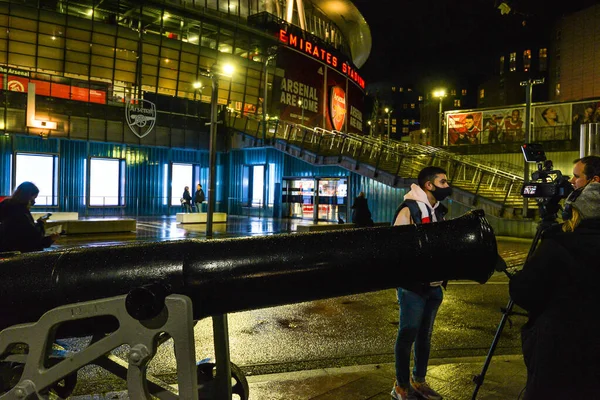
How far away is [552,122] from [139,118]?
26.0 meters

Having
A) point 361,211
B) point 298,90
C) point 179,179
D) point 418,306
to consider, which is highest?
point 298,90

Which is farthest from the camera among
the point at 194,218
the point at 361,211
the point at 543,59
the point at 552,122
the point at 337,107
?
the point at 543,59

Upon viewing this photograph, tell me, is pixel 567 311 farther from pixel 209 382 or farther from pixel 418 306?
pixel 209 382

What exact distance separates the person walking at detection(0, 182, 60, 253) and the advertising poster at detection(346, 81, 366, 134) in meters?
41.6

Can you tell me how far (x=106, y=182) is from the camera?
2655 cm

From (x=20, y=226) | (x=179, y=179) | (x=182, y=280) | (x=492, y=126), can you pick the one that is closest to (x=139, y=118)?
(x=179, y=179)

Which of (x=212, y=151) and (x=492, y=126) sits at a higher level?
(x=492, y=126)

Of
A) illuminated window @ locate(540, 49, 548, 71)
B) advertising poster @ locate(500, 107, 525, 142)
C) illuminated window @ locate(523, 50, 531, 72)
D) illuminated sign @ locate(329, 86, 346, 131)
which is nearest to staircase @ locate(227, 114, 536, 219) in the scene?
advertising poster @ locate(500, 107, 525, 142)

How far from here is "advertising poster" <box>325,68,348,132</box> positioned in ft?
137

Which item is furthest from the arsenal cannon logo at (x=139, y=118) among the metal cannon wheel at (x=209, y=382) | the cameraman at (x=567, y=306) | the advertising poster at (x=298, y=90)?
the cameraman at (x=567, y=306)

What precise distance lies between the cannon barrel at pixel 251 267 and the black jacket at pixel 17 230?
3.58m

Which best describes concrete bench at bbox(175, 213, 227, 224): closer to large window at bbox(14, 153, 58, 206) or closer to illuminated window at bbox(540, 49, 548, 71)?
large window at bbox(14, 153, 58, 206)

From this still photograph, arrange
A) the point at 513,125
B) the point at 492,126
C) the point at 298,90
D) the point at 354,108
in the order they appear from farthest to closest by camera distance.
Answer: the point at 354,108 < the point at 298,90 < the point at 492,126 < the point at 513,125

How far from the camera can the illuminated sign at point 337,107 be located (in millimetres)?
42031
